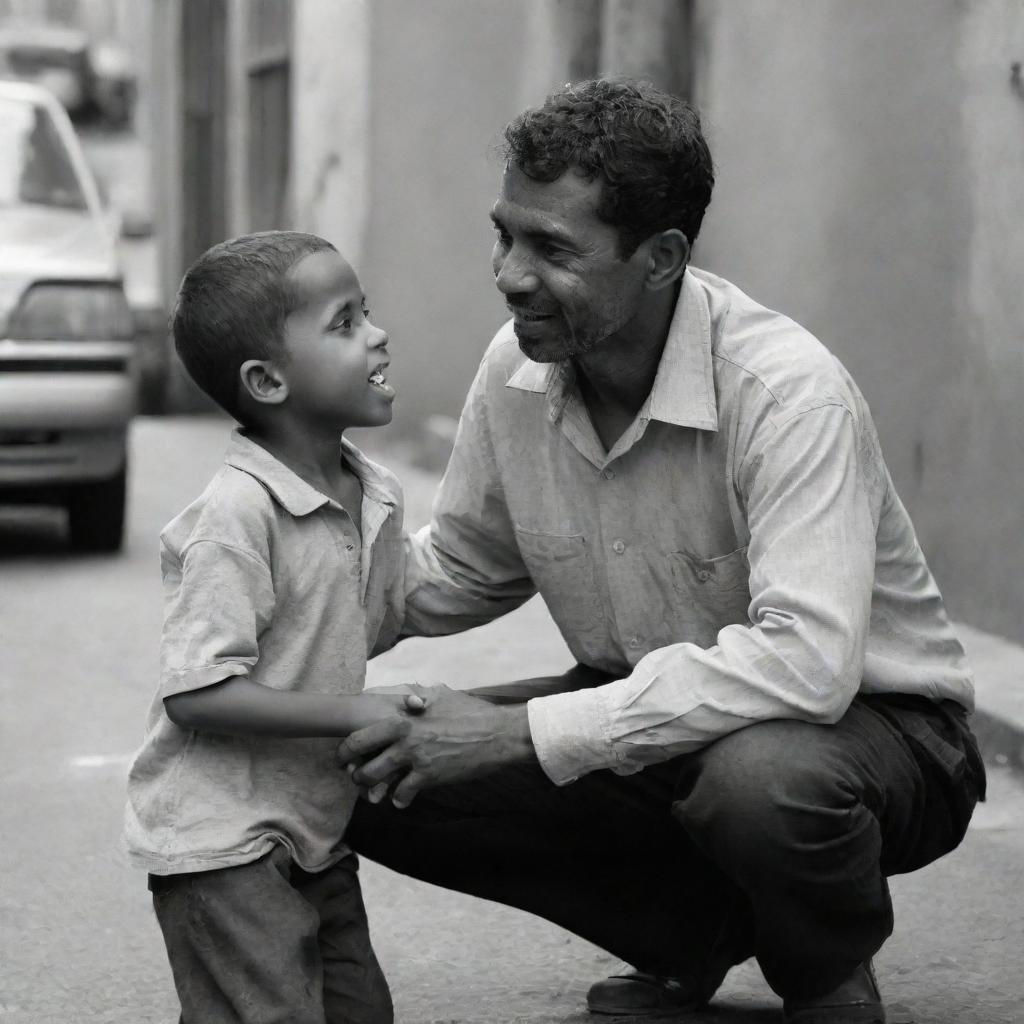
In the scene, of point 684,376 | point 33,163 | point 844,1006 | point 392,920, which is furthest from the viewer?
point 33,163

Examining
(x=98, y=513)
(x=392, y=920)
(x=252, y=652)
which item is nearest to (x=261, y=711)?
(x=252, y=652)

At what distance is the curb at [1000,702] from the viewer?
4410 mm

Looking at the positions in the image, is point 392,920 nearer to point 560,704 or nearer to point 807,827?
point 560,704

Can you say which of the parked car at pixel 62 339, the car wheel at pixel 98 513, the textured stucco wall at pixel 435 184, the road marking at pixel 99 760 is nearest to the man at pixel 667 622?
the road marking at pixel 99 760

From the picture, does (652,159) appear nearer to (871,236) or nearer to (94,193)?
(871,236)

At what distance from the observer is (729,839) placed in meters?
2.56

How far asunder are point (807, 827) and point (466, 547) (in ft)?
2.77

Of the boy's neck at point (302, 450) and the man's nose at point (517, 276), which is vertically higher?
the man's nose at point (517, 276)

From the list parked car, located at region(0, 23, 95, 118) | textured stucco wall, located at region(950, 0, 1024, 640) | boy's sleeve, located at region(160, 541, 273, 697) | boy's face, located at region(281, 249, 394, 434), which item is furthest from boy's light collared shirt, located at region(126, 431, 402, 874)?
parked car, located at region(0, 23, 95, 118)

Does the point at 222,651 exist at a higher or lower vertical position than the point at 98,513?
higher

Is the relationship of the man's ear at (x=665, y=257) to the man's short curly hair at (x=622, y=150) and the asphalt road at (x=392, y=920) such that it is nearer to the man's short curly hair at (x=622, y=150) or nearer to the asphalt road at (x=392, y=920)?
the man's short curly hair at (x=622, y=150)

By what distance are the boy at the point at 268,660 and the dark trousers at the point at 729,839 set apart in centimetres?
30

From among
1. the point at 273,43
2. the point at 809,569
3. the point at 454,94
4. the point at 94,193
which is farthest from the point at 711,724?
the point at 273,43

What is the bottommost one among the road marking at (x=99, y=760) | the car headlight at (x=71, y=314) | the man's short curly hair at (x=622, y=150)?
the road marking at (x=99, y=760)
